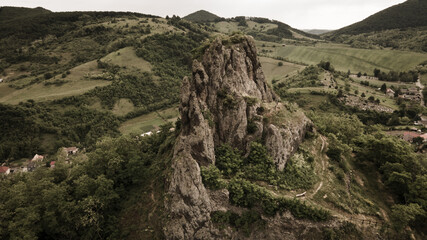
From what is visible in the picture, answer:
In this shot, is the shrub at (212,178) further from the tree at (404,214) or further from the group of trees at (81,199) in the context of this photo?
the tree at (404,214)

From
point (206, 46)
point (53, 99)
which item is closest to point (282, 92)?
point (206, 46)

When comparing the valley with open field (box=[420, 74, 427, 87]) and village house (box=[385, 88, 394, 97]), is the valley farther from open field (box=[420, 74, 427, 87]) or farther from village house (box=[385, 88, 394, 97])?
open field (box=[420, 74, 427, 87])

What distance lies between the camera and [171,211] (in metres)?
32.1

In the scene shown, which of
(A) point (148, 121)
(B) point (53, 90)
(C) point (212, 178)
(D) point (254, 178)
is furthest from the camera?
(B) point (53, 90)

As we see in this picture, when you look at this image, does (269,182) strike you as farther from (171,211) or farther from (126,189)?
(126,189)

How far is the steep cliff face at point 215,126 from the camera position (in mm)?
31547

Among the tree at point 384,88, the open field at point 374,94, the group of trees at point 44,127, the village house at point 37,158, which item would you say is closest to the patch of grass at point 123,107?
the group of trees at point 44,127

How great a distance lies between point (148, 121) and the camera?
4867 inches

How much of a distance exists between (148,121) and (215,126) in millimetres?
94951

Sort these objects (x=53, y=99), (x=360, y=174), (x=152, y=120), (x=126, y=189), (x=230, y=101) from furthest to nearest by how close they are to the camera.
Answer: (x=152, y=120) < (x=53, y=99) < (x=360, y=174) < (x=126, y=189) < (x=230, y=101)

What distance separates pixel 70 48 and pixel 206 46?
718 ft

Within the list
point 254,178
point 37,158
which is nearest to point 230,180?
point 254,178

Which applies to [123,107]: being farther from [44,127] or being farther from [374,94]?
[374,94]

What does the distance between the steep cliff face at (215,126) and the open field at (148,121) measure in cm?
8219
